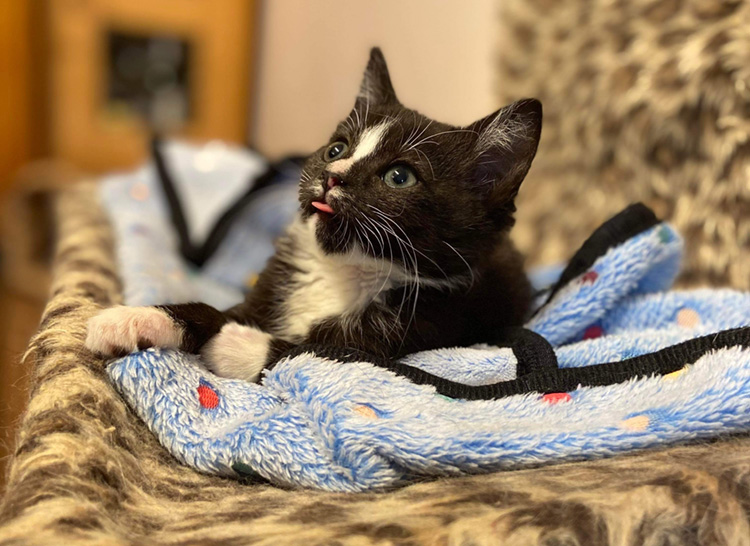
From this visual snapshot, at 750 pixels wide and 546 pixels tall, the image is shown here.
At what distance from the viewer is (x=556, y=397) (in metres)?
0.84

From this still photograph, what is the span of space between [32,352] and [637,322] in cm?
93

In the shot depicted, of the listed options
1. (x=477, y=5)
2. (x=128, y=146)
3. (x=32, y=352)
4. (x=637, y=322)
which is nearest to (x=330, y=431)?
(x=32, y=352)

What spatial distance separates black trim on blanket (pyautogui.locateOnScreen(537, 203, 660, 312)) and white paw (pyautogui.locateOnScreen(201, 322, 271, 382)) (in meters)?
0.52

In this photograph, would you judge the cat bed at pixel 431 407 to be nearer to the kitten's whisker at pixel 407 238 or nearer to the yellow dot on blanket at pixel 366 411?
the yellow dot on blanket at pixel 366 411

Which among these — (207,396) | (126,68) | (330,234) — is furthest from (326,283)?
(126,68)

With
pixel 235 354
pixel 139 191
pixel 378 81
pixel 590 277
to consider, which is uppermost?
pixel 378 81

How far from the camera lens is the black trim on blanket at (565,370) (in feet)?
2.77

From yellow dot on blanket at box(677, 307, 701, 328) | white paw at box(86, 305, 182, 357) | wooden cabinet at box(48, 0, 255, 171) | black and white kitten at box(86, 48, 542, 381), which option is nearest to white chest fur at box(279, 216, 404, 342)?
black and white kitten at box(86, 48, 542, 381)

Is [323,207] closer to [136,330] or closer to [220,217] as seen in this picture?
[136,330]

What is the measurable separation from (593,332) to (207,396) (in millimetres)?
657

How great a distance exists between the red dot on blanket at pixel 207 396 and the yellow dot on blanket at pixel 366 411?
7.4 inches

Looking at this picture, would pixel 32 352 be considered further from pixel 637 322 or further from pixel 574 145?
pixel 574 145

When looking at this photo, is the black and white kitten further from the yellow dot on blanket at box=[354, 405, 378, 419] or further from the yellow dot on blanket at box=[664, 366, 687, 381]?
the yellow dot on blanket at box=[664, 366, 687, 381]

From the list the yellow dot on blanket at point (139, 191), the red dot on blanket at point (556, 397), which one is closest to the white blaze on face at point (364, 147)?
the red dot on blanket at point (556, 397)
